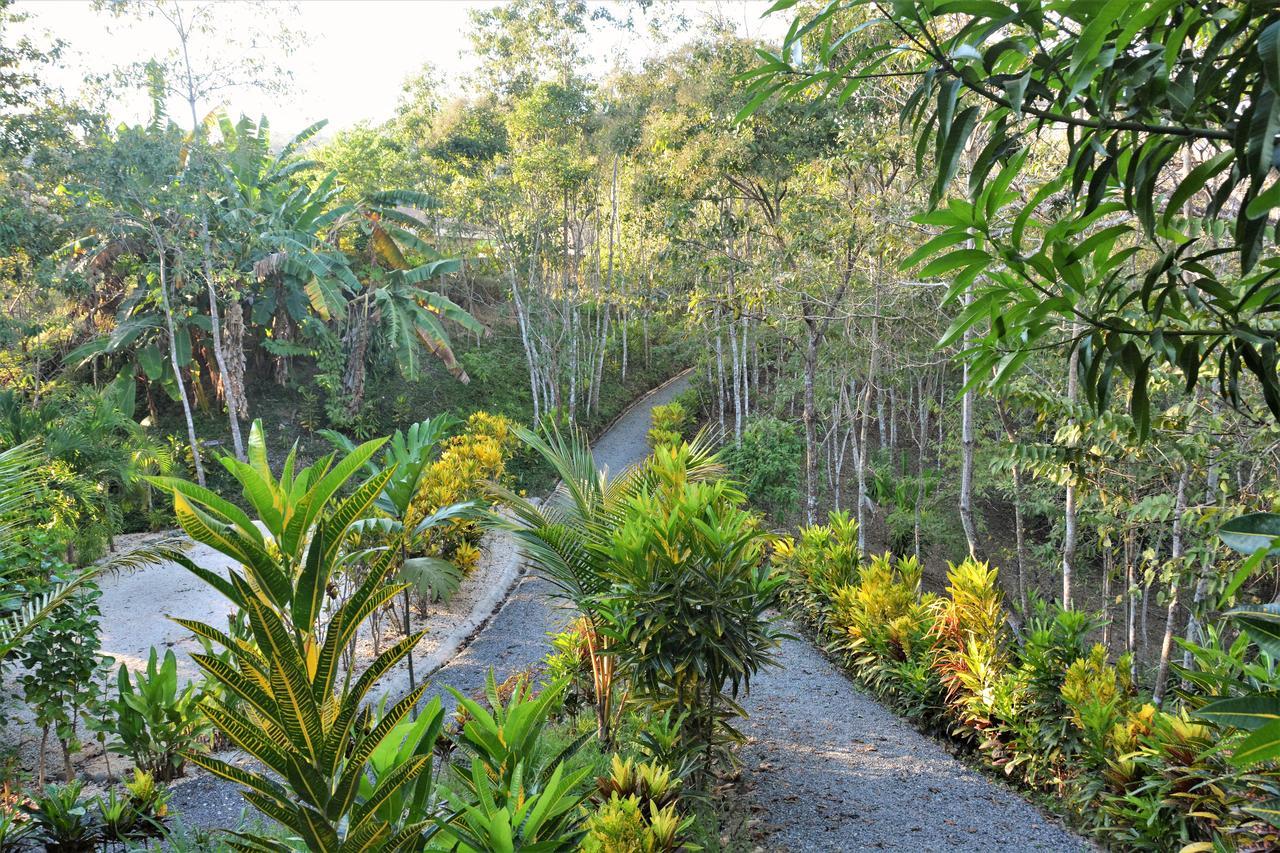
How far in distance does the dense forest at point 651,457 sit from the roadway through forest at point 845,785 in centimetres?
6

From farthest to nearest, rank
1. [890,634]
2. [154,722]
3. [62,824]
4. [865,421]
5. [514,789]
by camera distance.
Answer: [865,421] < [890,634] < [154,722] < [62,824] < [514,789]

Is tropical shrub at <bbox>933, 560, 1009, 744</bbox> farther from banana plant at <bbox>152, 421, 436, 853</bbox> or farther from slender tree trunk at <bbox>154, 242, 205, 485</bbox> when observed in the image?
slender tree trunk at <bbox>154, 242, 205, 485</bbox>

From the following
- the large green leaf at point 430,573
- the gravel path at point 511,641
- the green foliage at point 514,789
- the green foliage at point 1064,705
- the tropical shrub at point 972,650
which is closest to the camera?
the green foliage at point 514,789

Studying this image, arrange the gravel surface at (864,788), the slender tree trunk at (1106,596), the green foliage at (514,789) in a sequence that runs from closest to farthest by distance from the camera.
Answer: the green foliage at (514,789) < the gravel surface at (864,788) < the slender tree trunk at (1106,596)

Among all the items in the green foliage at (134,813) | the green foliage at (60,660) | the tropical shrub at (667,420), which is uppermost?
the green foliage at (60,660)

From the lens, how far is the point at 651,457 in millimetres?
7984

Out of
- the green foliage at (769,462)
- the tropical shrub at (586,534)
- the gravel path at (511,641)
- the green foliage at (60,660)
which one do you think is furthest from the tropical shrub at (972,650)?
the green foliage at (769,462)

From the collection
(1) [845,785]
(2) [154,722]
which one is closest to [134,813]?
(2) [154,722]

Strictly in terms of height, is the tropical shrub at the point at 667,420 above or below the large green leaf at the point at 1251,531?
below

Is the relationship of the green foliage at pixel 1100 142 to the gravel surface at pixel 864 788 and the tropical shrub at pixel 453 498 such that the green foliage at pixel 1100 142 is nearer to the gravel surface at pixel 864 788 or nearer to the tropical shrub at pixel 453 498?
the gravel surface at pixel 864 788

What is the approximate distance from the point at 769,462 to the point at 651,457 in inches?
273

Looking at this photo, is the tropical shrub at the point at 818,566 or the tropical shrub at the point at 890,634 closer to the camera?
the tropical shrub at the point at 890,634

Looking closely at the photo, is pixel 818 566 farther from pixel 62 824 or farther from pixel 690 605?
pixel 62 824

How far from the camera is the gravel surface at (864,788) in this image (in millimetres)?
4590
